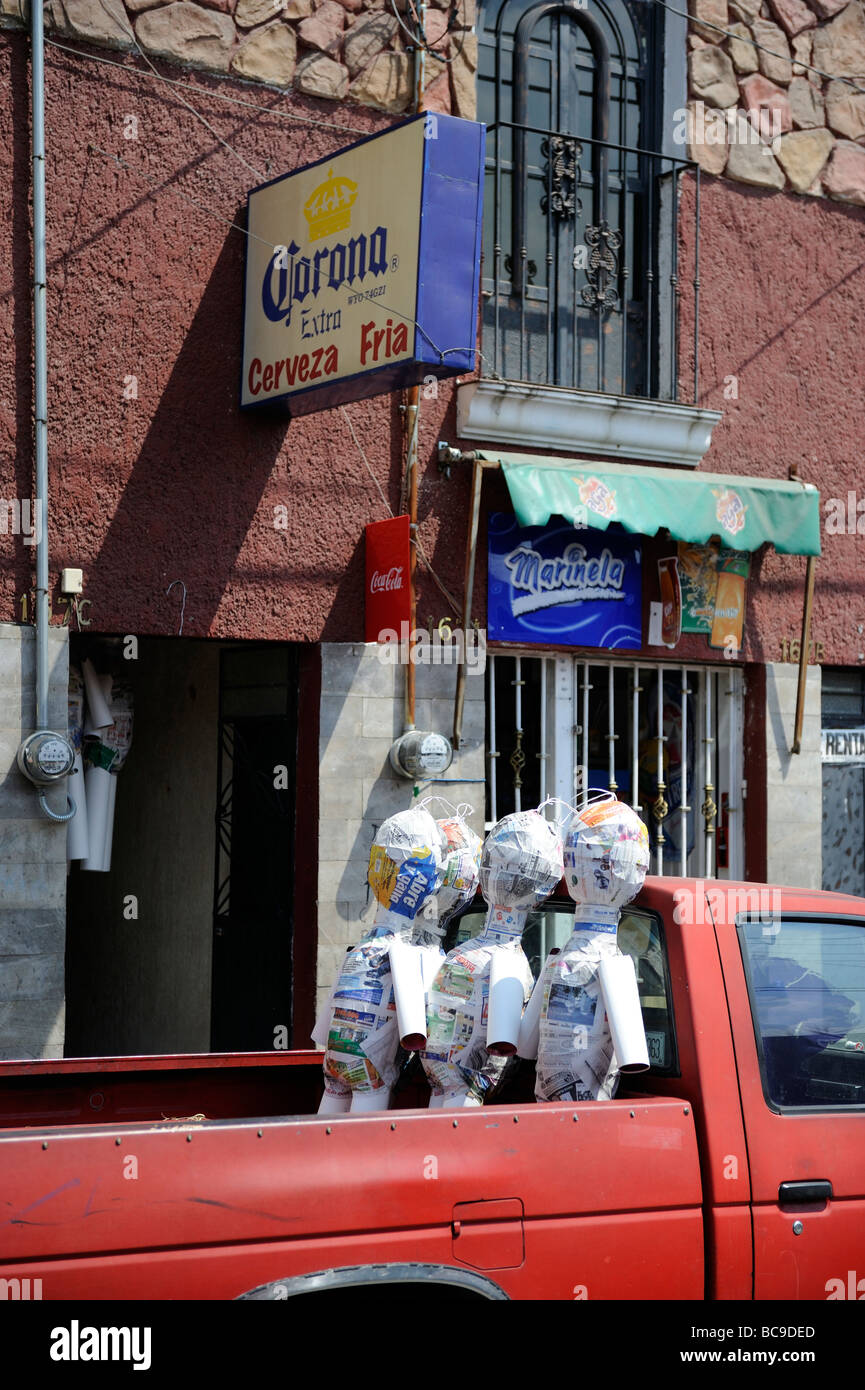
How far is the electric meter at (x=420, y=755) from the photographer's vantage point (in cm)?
866

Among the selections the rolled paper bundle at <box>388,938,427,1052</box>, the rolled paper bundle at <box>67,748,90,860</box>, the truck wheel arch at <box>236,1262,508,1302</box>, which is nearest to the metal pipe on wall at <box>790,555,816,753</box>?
the rolled paper bundle at <box>67,748,90,860</box>

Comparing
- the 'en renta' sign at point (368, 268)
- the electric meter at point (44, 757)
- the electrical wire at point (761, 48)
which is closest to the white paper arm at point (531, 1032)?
the 'en renta' sign at point (368, 268)

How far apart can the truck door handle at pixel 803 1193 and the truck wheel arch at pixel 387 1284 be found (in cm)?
78

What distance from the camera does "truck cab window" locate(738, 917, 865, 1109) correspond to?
4066 mm

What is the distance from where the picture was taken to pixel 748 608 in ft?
33.1

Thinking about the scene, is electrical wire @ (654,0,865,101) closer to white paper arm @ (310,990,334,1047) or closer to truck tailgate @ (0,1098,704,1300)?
white paper arm @ (310,990,334,1047)

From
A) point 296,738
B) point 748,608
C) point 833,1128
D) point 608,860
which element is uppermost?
point 748,608

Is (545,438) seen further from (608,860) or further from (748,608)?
(608,860)

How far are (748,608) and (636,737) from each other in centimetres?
116

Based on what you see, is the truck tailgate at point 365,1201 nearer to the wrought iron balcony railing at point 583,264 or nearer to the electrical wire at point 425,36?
the wrought iron balcony railing at point 583,264

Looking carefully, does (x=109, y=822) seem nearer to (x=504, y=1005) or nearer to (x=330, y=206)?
(x=330, y=206)

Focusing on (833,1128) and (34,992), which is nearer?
(833,1128)

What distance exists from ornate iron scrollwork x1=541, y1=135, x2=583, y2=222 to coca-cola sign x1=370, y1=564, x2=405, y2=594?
272 centimetres
